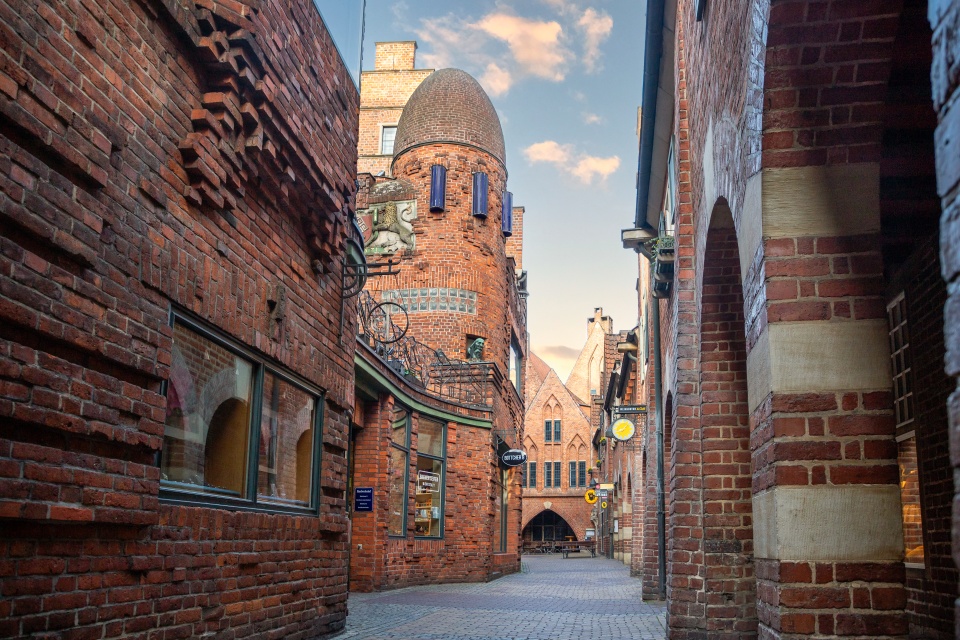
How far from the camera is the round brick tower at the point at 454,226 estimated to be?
2381 centimetres

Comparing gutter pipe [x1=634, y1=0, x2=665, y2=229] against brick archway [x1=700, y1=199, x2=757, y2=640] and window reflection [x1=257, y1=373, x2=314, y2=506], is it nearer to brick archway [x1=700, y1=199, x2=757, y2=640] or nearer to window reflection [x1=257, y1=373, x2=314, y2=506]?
brick archway [x1=700, y1=199, x2=757, y2=640]

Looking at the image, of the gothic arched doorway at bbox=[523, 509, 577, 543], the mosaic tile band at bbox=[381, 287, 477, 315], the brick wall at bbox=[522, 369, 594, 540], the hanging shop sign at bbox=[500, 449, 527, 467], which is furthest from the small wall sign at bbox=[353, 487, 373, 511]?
the gothic arched doorway at bbox=[523, 509, 577, 543]

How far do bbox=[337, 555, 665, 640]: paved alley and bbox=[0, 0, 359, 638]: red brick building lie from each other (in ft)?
5.79

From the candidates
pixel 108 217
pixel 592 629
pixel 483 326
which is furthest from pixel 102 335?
pixel 483 326

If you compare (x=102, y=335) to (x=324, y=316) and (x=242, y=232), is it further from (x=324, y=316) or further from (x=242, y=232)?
(x=324, y=316)

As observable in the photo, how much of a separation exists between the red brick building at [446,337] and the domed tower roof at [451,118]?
0.12ft

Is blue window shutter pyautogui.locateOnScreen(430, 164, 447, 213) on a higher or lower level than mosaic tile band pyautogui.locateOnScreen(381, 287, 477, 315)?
higher

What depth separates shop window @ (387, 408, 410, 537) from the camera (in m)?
17.6

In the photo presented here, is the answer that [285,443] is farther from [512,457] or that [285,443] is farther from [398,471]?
[512,457]

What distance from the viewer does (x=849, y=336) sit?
4035 mm

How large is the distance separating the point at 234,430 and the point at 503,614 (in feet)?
22.6

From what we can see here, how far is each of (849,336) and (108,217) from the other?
371 centimetres

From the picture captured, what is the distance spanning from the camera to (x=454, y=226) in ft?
78.3

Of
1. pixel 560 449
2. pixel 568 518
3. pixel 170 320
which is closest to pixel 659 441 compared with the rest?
pixel 170 320
